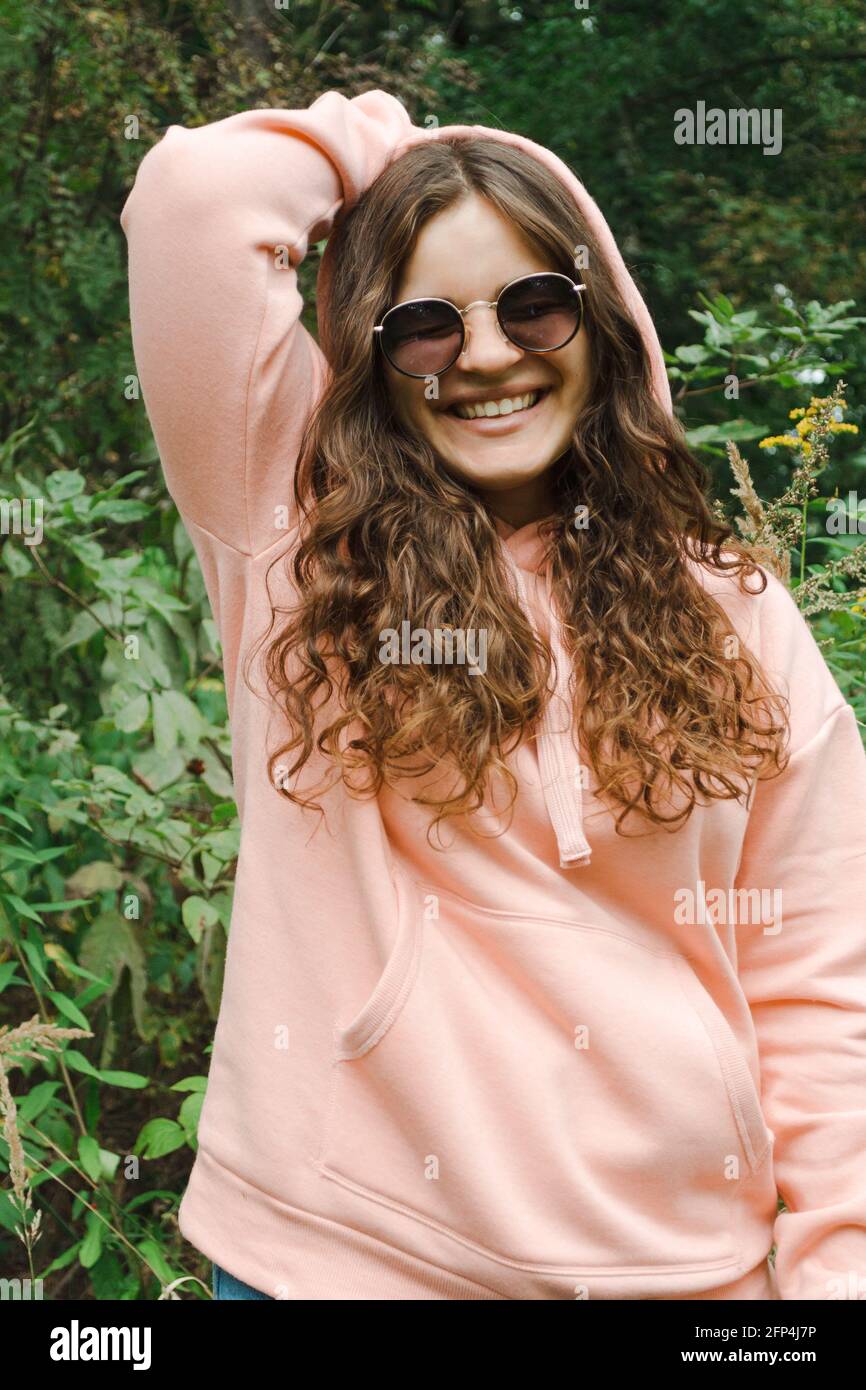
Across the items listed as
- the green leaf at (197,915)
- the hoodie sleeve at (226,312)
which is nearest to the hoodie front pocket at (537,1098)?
the hoodie sleeve at (226,312)

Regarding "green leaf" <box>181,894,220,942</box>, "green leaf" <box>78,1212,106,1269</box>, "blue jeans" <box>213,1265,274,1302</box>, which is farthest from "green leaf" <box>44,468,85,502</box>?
"blue jeans" <box>213,1265,274,1302</box>

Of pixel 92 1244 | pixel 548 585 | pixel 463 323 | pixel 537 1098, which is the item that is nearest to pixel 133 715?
pixel 92 1244

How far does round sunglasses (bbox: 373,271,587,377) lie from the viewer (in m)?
1.39

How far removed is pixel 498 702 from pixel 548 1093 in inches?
13.8

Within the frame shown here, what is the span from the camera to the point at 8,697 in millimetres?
2838

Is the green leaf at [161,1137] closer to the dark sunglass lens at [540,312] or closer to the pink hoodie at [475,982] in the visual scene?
the pink hoodie at [475,982]

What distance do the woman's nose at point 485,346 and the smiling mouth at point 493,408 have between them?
1.8 inches

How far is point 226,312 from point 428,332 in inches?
7.5

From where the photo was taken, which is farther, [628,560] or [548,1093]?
[628,560]

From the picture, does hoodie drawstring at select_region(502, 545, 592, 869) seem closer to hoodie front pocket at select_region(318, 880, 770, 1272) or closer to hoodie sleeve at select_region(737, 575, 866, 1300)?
hoodie front pocket at select_region(318, 880, 770, 1272)

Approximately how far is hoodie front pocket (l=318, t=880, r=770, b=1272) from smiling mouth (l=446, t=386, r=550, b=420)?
459 mm

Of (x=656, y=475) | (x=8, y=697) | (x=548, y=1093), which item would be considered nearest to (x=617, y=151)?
(x=8, y=697)
